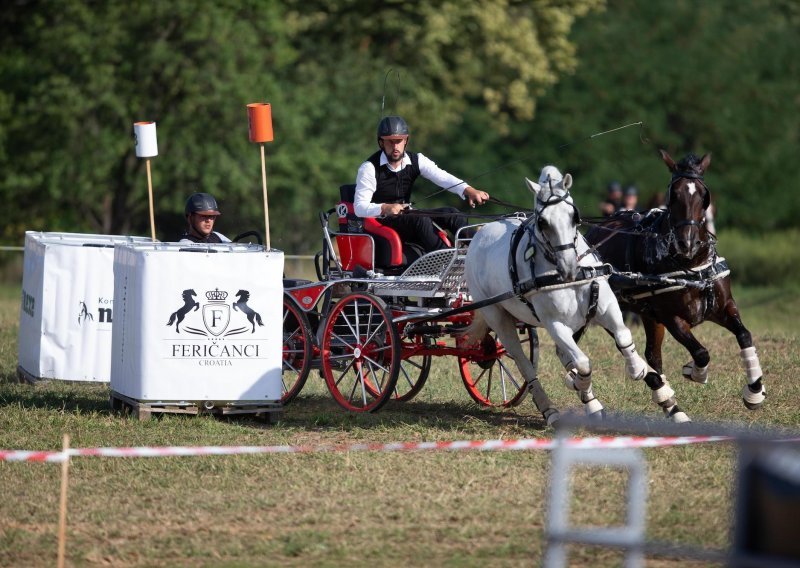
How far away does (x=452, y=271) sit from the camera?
10094 mm

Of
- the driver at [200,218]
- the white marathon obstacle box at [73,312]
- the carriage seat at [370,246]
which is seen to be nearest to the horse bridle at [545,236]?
the carriage seat at [370,246]

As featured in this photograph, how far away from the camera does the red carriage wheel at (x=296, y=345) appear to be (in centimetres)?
1074

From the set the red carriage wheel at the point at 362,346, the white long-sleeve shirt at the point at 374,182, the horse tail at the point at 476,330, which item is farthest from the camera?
the white long-sleeve shirt at the point at 374,182

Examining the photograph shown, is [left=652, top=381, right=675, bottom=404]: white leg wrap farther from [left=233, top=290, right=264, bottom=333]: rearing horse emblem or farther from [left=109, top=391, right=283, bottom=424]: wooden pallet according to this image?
[left=233, top=290, right=264, bottom=333]: rearing horse emblem

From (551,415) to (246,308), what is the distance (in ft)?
7.52

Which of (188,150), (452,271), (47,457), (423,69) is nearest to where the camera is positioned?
(47,457)

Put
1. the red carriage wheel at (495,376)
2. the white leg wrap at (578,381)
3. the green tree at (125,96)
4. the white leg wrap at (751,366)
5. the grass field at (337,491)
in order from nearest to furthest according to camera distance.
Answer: the grass field at (337,491) < the white leg wrap at (578,381) < the white leg wrap at (751,366) < the red carriage wheel at (495,376) < the green tree at (125,96)

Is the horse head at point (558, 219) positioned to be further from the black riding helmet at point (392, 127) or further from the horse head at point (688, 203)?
the black riding helmet at point (392, 127)

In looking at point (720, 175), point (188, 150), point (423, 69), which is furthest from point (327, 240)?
point (720, 175)

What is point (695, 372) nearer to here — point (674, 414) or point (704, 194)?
point (674, 414)

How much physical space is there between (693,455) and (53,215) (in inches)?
953

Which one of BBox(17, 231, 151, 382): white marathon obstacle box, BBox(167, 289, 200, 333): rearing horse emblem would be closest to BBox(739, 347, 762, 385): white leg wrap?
BBox(167, 289, 200, 333): rearing horse emblem

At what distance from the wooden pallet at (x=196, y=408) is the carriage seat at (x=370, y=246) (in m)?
1.47

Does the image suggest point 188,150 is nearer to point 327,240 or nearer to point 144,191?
point 144,191
